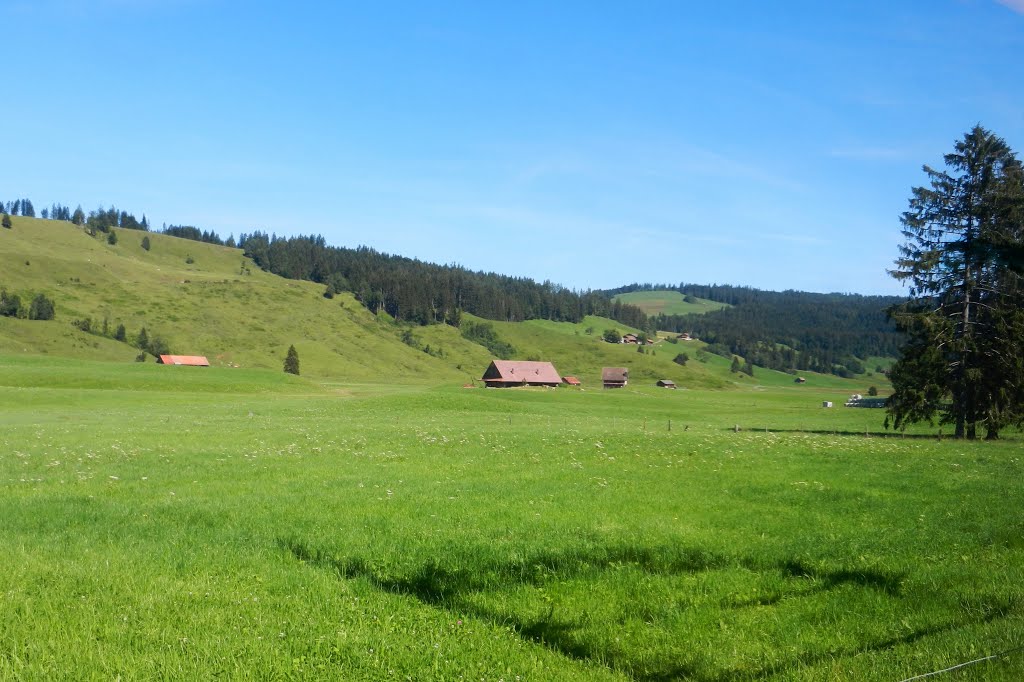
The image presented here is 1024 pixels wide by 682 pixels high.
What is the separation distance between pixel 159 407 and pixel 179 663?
52908 millimetres

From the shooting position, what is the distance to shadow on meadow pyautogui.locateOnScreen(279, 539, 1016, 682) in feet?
25.7

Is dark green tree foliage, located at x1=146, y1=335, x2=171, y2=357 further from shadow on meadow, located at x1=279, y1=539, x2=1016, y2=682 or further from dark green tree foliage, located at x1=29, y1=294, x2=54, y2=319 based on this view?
shadow on meadow, located at x1=279, y1=539, x2=1016, y2=682

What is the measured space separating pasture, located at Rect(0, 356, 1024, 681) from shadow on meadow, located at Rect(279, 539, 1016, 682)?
0.13 ft

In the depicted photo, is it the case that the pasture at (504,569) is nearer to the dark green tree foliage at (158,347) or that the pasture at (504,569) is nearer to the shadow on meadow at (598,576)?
the shadow on meadow at (598,576)

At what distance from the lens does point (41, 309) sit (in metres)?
182

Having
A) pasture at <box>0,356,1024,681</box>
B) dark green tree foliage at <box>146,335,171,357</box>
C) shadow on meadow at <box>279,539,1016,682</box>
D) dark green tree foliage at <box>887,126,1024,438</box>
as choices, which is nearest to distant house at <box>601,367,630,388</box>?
dark green tree foliage at <box>146,335,171,357</box>

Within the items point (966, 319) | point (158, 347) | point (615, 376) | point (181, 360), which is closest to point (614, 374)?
point (615, 376)

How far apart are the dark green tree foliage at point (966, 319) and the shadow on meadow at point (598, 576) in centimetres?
3208

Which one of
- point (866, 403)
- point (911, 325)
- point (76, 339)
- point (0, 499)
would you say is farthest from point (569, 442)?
point (76, 339)

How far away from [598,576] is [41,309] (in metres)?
205

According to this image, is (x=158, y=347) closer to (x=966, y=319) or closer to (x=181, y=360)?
(x=181, y=360)

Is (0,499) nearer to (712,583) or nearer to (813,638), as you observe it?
(712,583)

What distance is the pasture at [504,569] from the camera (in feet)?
25.4

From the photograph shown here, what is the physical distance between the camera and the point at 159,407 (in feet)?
182
